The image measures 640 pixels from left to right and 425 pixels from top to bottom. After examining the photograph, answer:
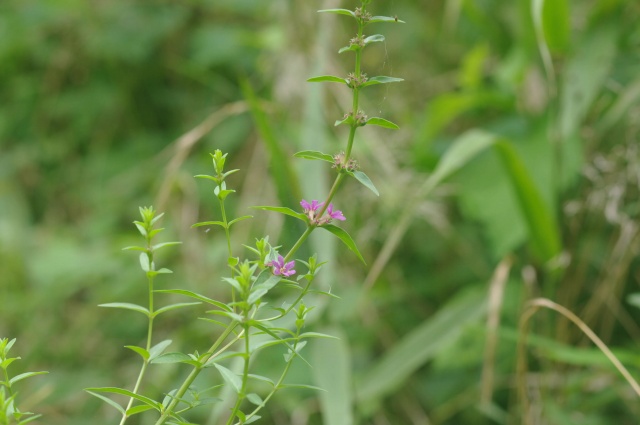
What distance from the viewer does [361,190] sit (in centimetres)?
166

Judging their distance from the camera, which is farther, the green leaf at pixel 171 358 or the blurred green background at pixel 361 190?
the blurred green background at pixel 361 190

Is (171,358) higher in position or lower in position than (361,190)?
higher

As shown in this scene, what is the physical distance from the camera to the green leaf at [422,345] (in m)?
1.31

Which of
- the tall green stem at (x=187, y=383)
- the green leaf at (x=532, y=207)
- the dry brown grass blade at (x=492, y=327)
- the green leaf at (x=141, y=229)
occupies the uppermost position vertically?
the green leaf at (x=141, y=229)

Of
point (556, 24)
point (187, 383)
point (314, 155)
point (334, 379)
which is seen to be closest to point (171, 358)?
point (187, 383)

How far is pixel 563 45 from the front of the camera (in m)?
1.44

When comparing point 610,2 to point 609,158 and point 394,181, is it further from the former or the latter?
point 394,181

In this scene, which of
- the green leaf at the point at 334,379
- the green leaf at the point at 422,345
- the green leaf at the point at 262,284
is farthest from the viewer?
the green leaf at the point at 422,345

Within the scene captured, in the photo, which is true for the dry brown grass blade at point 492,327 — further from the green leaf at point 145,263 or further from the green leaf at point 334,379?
the green leaf at point 145,263

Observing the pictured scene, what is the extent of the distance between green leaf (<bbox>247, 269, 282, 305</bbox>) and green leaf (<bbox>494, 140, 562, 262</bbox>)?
78cm

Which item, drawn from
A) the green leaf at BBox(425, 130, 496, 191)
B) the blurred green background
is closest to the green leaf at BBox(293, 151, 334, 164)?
the blurred green background

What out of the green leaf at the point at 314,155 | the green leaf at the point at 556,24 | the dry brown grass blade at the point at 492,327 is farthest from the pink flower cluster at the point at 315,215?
the green leaf at the point at 556,24

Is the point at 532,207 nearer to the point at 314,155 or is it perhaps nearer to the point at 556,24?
the point at 556,24

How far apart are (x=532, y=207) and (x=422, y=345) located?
26 cm
